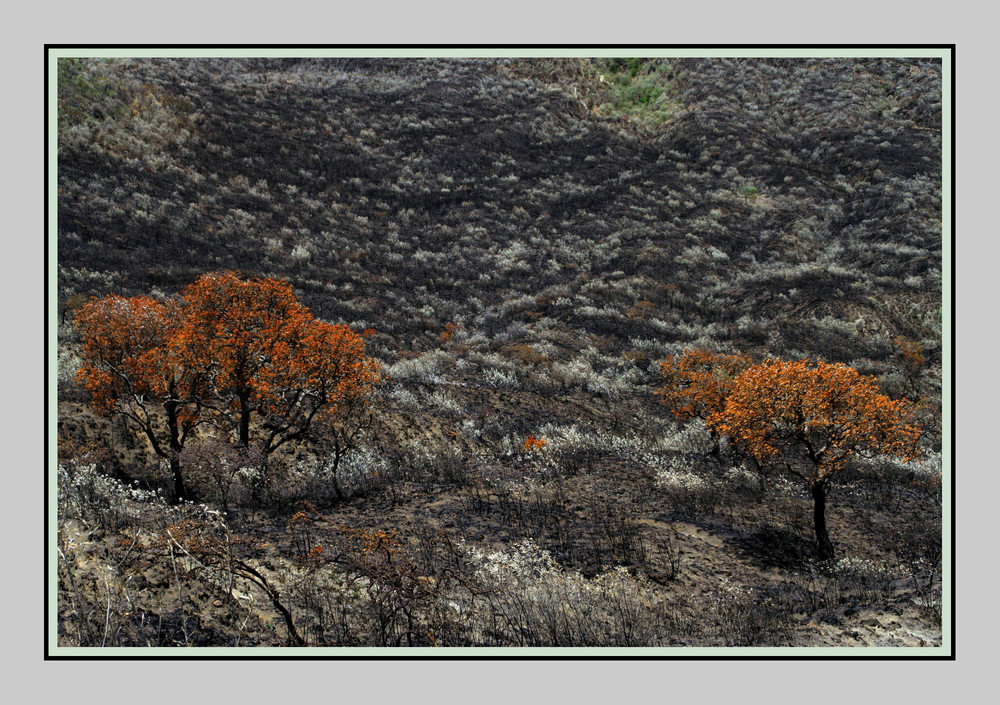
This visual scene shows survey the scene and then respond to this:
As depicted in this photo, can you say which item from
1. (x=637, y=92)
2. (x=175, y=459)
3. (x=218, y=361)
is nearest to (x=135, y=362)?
(x=218, y=361)

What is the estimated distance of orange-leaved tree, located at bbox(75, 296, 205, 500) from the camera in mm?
7758

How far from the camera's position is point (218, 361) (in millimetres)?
8406

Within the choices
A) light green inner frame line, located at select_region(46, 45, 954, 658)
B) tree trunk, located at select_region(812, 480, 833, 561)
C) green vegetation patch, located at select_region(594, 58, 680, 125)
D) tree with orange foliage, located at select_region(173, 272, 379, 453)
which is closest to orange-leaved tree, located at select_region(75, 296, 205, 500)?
tree with orange foliage, located at select_region(173, 272, 379, 453)

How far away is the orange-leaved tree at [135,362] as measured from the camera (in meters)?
7.76

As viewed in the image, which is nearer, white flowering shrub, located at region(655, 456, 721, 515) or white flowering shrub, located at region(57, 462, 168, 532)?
white flowering shrub, located at region(57, 462, 168, 532)

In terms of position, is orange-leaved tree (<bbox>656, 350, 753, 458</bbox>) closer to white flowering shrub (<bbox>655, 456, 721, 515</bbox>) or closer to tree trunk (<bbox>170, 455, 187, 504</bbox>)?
white flowering shrub (<bbox>655, 456, 721, 515</bbox>)

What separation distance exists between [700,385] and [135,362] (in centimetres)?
1242

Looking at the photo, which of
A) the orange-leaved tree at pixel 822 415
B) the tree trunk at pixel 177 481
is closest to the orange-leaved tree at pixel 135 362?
the tree trunk at pixel 177 481

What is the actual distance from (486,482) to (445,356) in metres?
9.47

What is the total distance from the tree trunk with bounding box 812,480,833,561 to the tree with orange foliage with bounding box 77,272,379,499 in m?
7.95

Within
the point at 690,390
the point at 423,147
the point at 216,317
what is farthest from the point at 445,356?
the point at 423,147

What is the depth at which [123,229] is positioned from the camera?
833 inches

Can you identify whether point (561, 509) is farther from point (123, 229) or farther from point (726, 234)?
point (726, 234)

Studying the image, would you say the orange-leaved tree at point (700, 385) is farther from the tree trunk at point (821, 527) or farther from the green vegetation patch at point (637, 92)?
the green vegetation patch at point (637, 92)
